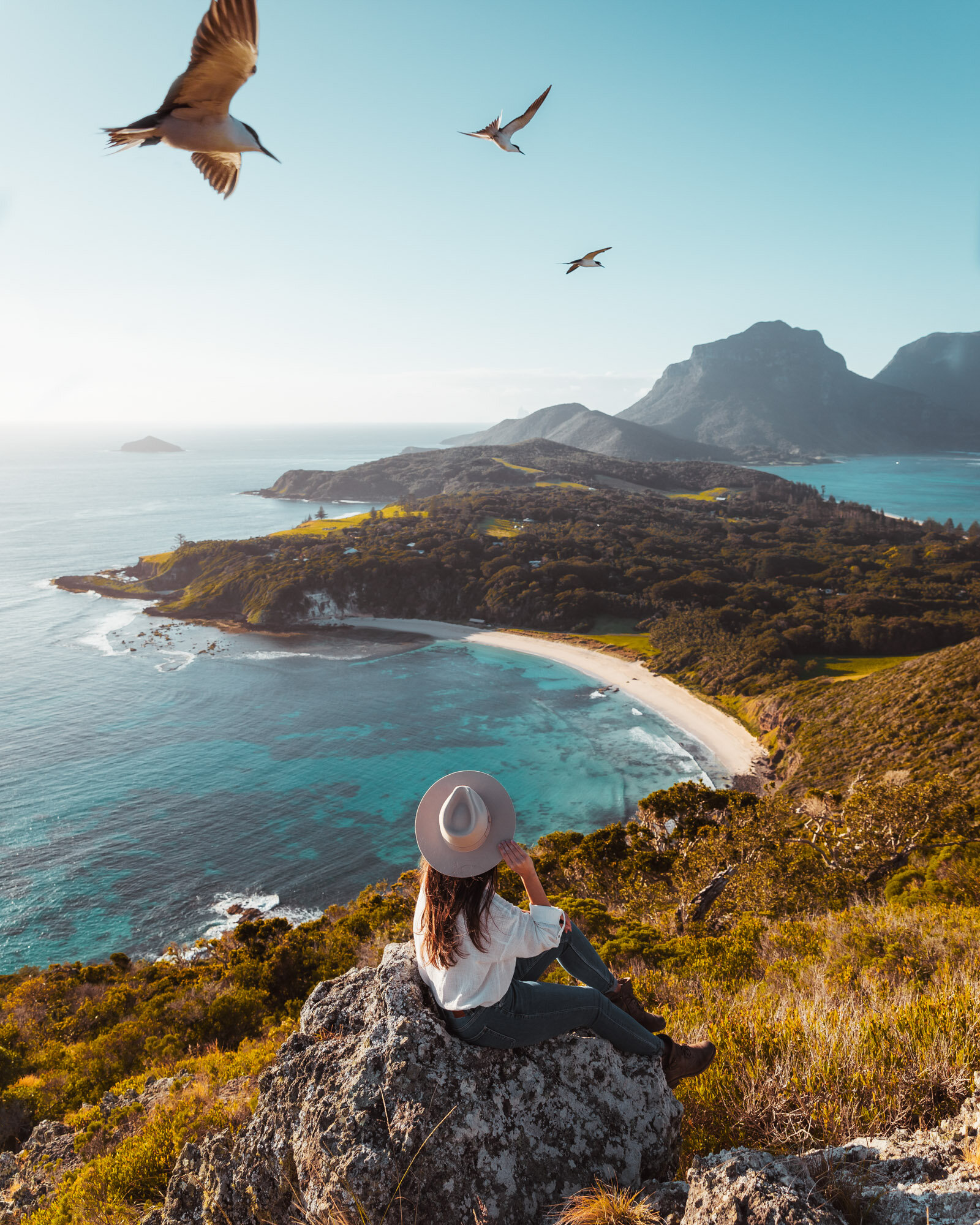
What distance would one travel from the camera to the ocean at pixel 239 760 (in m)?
25.1

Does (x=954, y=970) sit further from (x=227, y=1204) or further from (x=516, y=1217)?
(x=227, y=1204)

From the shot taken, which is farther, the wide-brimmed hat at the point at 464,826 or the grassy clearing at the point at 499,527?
the grassy clearing at the point at 499,527

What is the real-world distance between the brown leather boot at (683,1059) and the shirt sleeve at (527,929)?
3.78 ft

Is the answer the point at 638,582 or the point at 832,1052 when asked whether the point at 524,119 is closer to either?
the point at 832,1052

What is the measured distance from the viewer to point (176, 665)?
52219 millimetres

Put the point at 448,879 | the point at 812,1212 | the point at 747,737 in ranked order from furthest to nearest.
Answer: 1. the point at 747,737
2. the point at 448,879
3. the point at 812,1212

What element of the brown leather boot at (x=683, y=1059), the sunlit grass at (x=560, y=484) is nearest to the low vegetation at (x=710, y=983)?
the brown leather boot at (x=683, y=1059)

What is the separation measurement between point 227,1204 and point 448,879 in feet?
7.45

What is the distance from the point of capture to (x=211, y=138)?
9.18 feet

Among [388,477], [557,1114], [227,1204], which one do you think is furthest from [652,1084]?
[388,477]

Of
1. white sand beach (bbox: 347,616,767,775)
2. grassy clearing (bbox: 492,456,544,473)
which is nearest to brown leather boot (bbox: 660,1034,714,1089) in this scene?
white sand beach (bbox: 347,616,767,775)

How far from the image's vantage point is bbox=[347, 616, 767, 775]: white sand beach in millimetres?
37250

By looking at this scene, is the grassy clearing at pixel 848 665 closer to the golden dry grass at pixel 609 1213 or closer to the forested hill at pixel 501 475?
the golden dry grass at pixel 609 1213

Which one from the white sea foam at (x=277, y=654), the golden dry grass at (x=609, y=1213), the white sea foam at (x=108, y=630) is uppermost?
the golden dry grass at (x=609, y=1213)
